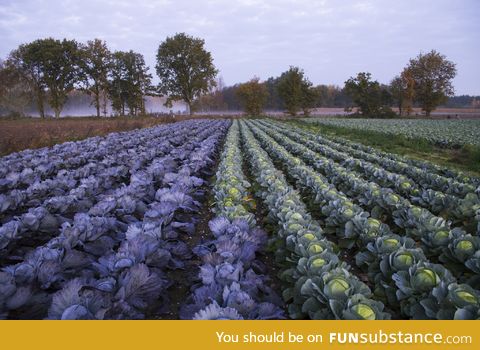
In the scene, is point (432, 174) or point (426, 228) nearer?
point (426, 228)

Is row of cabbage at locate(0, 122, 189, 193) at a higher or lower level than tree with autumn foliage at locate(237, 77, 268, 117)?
lower

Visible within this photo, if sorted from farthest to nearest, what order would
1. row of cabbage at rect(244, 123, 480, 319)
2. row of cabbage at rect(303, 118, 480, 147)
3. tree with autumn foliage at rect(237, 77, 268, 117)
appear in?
tree with autumn foliage at rect(237, 77, 268, 117), row of cabbage at rect(303, 118, 480, 147), row of cabbage at rect(244, 123, 480, 319)

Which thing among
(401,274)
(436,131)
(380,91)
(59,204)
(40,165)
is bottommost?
(401,274)

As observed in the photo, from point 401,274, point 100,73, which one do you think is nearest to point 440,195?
point 401,274

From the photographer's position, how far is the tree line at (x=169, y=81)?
4441cm

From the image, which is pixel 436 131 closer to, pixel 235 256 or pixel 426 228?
pixel 426 228

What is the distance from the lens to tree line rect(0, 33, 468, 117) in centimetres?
4441

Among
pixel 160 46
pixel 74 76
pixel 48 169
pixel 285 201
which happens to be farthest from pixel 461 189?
pixel 160 46

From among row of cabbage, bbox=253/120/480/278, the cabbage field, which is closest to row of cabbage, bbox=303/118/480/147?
the cabbage field

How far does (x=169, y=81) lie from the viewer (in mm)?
54469

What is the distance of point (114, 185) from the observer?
6629mm

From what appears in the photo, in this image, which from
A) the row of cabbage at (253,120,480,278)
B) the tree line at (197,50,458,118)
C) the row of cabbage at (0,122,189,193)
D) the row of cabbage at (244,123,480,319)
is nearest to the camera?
the row of cabbage at (244,123,480,319)

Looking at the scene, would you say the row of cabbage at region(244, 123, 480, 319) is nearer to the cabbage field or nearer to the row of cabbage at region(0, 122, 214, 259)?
the cabbage field
